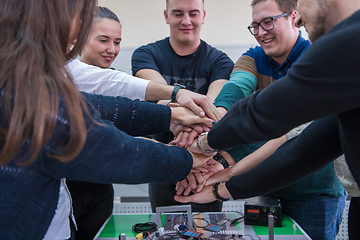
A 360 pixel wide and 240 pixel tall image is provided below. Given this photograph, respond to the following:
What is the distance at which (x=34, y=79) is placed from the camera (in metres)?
0.65

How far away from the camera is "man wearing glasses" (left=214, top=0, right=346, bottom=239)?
4.85ft

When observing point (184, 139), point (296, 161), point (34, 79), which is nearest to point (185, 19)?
point (184, 139)

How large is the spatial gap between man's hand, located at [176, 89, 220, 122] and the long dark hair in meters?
0.86

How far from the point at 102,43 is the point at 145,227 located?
123 centimetres

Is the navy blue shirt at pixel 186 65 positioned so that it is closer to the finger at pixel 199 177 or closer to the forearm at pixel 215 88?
the forearm at pixel 215 88

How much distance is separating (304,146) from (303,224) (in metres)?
0.60

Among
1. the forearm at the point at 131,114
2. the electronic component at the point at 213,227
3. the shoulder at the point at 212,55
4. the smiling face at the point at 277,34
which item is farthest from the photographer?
the shoulder at the point at 212,55

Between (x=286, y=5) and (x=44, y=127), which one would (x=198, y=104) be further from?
(x=44, y=127)

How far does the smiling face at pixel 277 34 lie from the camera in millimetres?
1728

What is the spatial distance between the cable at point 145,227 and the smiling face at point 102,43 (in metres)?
1.11

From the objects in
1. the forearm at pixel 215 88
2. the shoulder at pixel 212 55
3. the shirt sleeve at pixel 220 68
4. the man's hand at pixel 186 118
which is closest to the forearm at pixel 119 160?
the man's hand at pixel 186 118

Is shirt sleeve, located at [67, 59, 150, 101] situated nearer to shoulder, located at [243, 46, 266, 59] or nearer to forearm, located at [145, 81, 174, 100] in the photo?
forearm, located at [145, 81, 174, 100]

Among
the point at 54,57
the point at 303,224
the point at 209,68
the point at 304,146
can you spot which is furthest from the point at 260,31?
the point at 54,57

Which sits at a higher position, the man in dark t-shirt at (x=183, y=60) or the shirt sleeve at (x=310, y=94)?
the man in dark t-shirt at (x=183, y=60)
